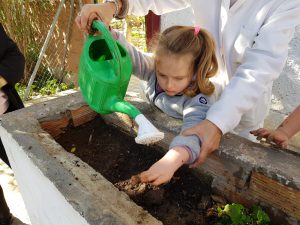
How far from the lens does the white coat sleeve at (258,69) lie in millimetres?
1286

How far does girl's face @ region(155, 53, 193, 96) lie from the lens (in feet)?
5.01

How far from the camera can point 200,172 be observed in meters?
1.64

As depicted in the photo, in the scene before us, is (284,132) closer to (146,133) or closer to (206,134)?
(206,134)

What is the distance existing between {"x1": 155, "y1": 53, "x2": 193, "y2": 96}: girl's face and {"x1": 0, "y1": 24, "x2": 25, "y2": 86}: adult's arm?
1.05m

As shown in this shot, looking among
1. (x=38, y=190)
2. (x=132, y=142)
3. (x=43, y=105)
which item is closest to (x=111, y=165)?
(x=132, y=142)

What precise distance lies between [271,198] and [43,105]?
4.26ft

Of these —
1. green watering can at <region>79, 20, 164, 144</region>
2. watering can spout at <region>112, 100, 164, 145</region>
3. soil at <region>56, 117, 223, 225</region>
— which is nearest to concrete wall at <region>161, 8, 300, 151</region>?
soil at <region>56, 117, 223, 225</region>

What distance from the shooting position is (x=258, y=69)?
1.32 metres

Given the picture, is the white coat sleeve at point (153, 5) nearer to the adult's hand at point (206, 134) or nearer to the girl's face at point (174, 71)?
the girl's face at point (174, 71)

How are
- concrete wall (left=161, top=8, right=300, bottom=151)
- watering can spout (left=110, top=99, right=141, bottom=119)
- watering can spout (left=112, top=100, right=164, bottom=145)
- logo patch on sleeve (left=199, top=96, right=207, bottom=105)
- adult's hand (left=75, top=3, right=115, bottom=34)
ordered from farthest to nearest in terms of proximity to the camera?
concrete wall (left=161, top=8, right=300, bottom=151) < logo patch on sleeve (left=199, top=96, right=207, bottom=105) < adult's hand (left=75, top=3, right=115, bottom=34) < watering can spout (left=110, top=99, right=141, bottom=119) < watering can spout (left=112, top=100, right=164, bottom=145)

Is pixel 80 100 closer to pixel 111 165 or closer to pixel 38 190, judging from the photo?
pixel 111 165

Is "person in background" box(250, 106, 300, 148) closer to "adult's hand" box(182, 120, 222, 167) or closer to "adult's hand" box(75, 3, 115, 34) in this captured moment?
"adult's hand" box(182, 120, 222, 167)

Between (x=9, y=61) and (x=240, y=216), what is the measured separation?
167 centimetres

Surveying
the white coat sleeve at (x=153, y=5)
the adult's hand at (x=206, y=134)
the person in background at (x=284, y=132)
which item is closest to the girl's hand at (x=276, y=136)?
the person in background at (x=284, y=132)
